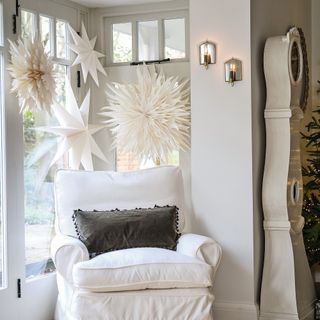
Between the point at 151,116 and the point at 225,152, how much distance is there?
2.19 ft

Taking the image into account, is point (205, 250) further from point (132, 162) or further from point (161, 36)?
point (161, 36)

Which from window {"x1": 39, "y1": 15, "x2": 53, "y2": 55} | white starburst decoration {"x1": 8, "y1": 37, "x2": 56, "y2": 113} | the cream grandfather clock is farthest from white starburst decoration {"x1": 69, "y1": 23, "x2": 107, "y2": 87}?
the cream grandfather clock

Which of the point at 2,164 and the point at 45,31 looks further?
the point at 45,31

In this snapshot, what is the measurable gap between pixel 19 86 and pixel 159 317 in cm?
169

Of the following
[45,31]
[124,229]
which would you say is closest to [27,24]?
[45,31]

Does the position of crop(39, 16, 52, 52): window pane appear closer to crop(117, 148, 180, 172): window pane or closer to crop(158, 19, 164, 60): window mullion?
crop(158, 19, 164, 60): window mullion

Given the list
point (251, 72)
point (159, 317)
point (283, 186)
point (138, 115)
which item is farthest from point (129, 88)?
point (159, 317)

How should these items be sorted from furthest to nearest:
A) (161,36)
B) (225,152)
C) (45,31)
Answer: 1. (161,36)
2. (45,31)
3. (225,152)

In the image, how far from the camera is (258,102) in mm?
4402

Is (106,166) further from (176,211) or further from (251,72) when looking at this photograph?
(251,72)

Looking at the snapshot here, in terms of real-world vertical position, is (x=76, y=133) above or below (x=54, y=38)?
below

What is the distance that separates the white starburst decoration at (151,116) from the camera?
15.5 feet

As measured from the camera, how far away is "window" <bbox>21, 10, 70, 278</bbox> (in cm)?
442

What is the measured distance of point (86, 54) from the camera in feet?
16.2
